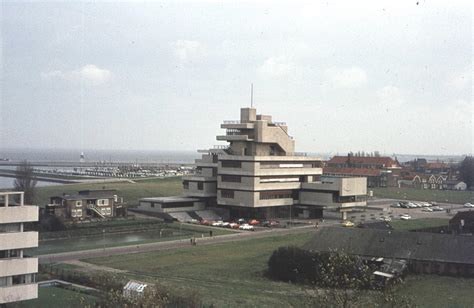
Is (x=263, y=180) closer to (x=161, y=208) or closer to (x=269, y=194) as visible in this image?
(x=269, y=194)

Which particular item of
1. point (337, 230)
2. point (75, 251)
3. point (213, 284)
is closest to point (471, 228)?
point (337, 230)

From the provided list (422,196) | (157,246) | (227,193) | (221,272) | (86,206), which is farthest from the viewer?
(422,196)

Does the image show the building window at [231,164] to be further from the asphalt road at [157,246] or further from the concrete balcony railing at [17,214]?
the concrete balcony railing at [17,214]

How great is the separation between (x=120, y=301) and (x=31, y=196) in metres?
46.8

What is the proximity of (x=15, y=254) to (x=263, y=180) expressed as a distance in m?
36.9

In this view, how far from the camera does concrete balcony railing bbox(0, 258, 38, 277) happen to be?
22234 millimetres

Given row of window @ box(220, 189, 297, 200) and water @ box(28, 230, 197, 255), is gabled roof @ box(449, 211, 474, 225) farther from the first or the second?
water @ box(28, 230, 197, 255)

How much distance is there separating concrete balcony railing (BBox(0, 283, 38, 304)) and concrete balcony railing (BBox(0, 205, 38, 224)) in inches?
97.4

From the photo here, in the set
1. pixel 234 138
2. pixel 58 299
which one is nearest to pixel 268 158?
pixel 234 138

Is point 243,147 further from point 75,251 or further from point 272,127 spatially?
point 75,251

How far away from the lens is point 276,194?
59.5 metres

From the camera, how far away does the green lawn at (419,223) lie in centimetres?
5188

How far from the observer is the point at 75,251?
3856cm

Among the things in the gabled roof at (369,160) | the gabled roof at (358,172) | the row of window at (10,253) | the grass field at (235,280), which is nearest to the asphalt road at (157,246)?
the grass field at (235,280)
